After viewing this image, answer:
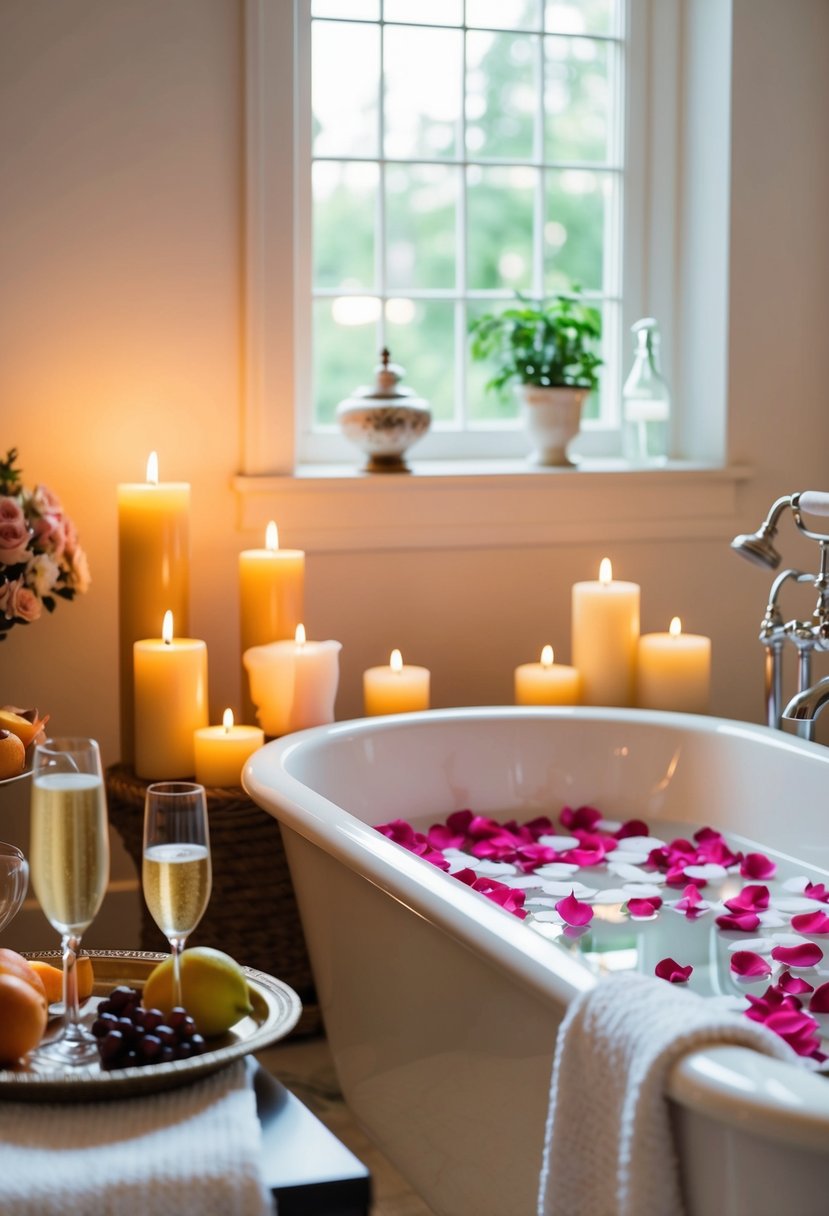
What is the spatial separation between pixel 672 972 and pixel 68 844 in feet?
3.09

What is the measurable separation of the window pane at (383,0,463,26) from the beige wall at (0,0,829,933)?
1.67 feet

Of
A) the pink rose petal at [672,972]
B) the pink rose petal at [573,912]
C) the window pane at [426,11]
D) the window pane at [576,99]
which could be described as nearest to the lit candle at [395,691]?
the pink rose petal at [573,912]

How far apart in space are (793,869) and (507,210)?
1.68 metres

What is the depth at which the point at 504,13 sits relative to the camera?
3.27m

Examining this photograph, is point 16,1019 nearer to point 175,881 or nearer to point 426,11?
point 175,881

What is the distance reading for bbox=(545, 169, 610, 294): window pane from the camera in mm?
3361

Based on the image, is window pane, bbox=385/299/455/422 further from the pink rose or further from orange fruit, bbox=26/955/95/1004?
orange fruit, bbox=26/955/95/1004

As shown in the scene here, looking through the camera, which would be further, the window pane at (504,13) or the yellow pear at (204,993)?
the window pane at (504,13)

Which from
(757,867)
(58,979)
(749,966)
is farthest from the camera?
(757,867)

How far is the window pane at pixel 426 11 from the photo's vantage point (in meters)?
3.18

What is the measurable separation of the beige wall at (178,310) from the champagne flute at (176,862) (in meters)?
1.53

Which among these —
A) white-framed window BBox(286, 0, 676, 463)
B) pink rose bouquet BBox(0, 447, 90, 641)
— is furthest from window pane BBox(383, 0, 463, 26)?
pink rose bouquet BBox(0, 447, 90, 641)

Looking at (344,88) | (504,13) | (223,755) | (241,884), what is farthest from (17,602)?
(504,13)

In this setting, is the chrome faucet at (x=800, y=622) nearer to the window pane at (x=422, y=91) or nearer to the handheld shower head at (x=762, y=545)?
the handheld shower head at (x=762, y=545)
